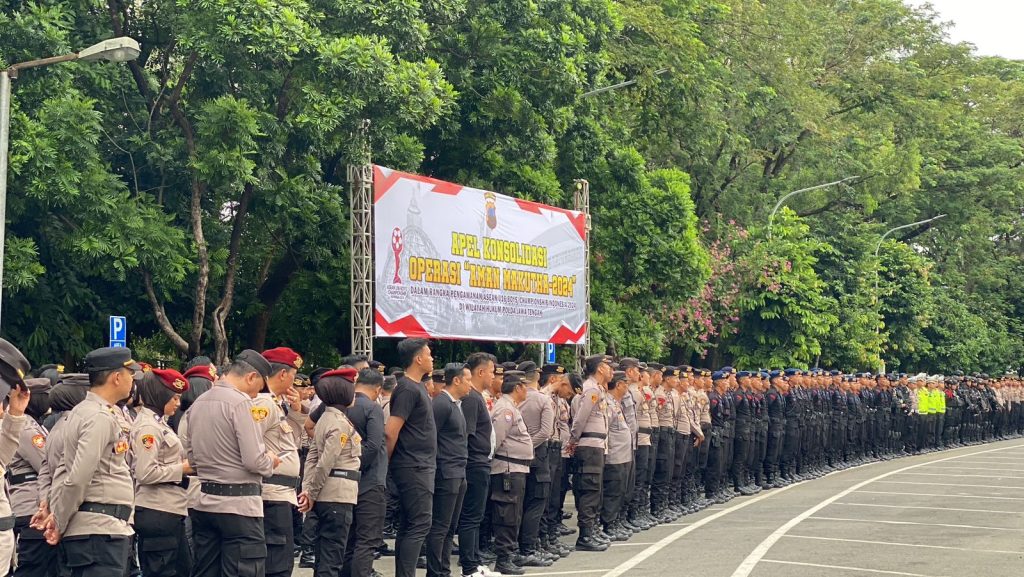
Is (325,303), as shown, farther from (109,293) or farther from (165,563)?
(165,563)

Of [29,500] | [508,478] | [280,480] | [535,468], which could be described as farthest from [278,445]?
[535,468]

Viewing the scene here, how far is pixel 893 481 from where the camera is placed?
877 inches

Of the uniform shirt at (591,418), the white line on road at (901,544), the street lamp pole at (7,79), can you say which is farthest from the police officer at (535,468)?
the street lamp pole at (7,79)

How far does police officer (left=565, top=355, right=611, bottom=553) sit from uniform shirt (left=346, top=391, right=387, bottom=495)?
14.2 feet

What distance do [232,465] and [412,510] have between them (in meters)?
2.39

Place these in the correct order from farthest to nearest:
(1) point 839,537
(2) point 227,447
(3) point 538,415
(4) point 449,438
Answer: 1. (1) point 839,537
2. (3) point 538,415
3. (4) point 449,438
4. (2) point 227,447

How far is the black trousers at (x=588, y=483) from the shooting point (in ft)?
44.1

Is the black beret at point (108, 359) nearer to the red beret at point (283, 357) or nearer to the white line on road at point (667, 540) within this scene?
the red beret at point (283, 357)

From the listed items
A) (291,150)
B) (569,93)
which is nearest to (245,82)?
(291,150)

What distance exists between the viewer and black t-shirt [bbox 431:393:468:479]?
10414 mm

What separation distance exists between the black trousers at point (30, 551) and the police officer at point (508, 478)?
441 cm

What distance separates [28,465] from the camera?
330 inches

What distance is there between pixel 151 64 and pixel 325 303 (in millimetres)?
4727

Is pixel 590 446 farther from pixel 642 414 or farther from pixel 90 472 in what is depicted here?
pixel 90 472
